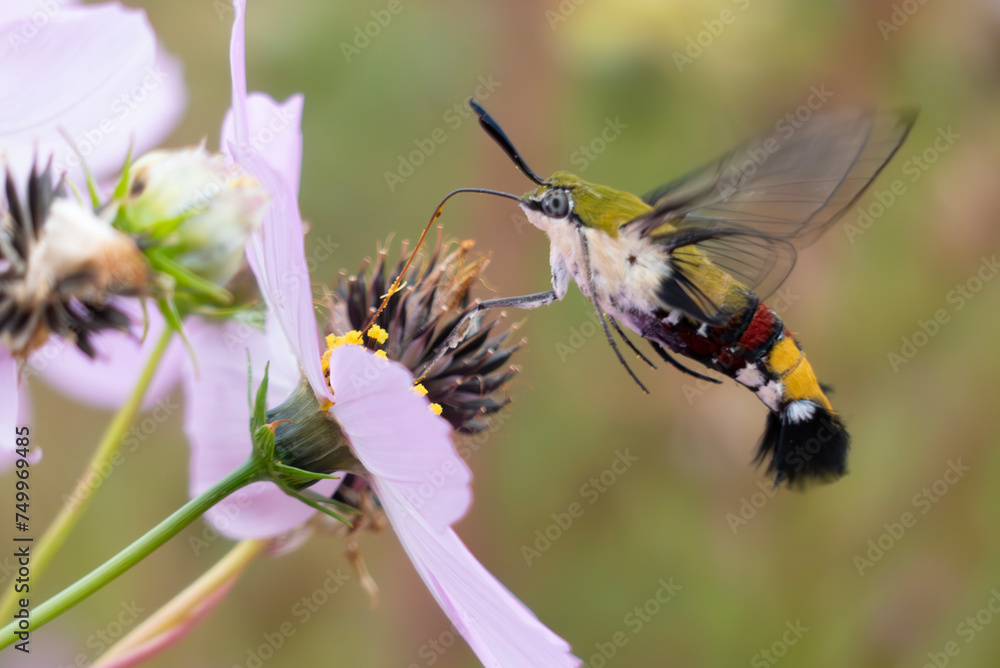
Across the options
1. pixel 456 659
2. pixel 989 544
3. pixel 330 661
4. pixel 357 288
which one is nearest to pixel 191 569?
pixel 330 661

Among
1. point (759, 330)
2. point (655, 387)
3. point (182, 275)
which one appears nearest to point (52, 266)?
point (182, 275)

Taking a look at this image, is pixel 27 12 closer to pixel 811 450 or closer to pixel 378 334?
pixel 378 334

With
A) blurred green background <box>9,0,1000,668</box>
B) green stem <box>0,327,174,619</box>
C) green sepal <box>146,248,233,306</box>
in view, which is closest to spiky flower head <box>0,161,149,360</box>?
green sepal <box>146,248,233,306</box>

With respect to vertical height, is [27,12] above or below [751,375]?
below

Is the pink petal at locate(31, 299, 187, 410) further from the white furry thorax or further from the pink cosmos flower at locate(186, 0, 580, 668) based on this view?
the white furry thorax

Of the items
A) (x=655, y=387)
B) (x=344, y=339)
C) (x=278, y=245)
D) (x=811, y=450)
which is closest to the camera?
(x=278, y=245)

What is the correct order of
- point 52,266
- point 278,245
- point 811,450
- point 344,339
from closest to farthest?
point 52,266, point 278,245, point 344,339, point 811,450

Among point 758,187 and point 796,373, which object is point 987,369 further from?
point 758,187
